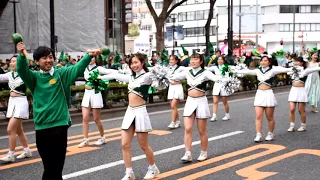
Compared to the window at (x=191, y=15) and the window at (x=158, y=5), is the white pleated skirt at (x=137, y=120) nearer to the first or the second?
the window at (x=191, y=15)

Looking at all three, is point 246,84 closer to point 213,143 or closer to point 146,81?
point 213,143

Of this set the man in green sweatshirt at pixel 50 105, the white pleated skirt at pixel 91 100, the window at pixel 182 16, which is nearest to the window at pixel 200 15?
the window at pixel 182 16

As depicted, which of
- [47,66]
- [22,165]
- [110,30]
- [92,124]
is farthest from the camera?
[110,30]

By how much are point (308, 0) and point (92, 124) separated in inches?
2626

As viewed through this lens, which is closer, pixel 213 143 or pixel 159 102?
pixel 213 143

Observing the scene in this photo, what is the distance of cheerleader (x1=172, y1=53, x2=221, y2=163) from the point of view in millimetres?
7461

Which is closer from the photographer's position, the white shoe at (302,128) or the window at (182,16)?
the white shoe at (302,128)

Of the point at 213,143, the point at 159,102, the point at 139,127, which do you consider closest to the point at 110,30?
the point at 159,102

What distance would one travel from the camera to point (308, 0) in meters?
71.4

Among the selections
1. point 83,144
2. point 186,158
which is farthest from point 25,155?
point 186,158

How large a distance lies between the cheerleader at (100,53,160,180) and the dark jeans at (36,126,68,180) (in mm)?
1633

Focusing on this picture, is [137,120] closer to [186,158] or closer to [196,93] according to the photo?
[186,158]

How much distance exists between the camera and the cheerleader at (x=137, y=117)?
625 centimetres

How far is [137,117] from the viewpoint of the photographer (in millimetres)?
6320
